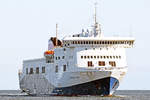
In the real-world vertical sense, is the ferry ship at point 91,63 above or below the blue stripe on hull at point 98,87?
above

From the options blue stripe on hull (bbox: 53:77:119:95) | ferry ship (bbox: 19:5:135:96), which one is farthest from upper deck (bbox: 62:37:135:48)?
blue stripe on hull (bbox: 53:77:119:95)

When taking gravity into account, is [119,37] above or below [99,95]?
above

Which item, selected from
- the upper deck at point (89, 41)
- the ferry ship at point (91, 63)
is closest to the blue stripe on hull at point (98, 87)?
the ferry ship at point (91, 63)

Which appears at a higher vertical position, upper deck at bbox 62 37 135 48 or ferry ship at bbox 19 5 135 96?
upper deck at bbox 62 37 135 48

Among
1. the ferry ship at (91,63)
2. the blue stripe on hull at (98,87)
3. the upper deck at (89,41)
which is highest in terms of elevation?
the upper deck at (89,41)

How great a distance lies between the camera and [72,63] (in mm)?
68688

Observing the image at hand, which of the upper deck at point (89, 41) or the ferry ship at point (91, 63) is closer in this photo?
the ferry ship at point (91, 63)

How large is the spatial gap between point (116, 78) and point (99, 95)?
3.34 m

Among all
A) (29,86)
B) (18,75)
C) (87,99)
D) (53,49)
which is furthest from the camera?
(18,75)

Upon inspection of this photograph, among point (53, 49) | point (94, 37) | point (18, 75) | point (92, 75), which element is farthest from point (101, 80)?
point (18, 75)

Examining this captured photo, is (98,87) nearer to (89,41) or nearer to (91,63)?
(91,63)

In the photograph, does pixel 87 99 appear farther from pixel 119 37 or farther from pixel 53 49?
pixel 53 49

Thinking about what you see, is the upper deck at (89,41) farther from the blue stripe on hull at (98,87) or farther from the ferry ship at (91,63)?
the blue stripe on hull at (98,87)

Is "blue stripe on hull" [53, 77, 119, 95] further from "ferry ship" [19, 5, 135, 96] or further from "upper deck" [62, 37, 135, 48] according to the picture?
"upper deck" [62, 37, 135, 48]
